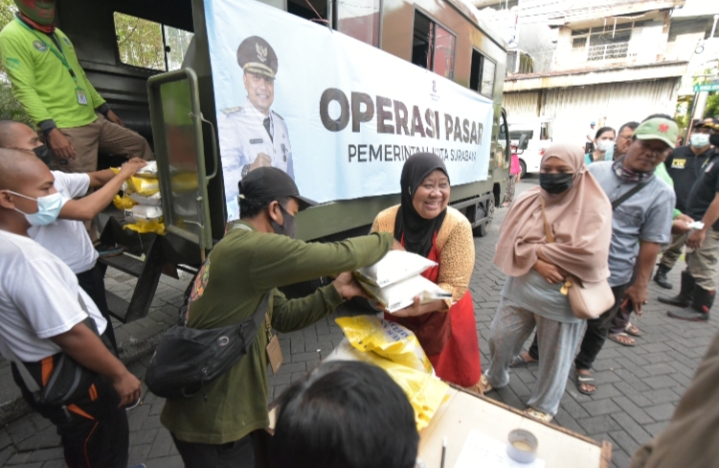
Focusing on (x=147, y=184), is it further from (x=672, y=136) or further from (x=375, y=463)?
(x=672, y=136)

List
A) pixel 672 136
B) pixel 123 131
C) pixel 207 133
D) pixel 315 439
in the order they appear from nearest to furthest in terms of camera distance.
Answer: pixel 315 439 → pixel 672 136 → pixel 207 133 → pixel 123 131

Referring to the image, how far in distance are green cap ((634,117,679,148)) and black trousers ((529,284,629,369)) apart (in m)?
1.04

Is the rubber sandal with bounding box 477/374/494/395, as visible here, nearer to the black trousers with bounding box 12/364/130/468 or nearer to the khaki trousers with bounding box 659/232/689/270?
the black trousers with bounding box 12/364/130/468

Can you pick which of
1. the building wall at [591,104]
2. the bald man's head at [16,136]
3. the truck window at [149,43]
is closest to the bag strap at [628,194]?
the bald man's head at [16,136]

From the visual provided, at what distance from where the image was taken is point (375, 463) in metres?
0.68

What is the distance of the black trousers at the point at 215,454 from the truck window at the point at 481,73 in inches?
213

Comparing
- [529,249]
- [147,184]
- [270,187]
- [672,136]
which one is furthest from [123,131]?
[672,136]

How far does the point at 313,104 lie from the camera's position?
2.68 meters

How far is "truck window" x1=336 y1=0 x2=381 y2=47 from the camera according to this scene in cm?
297

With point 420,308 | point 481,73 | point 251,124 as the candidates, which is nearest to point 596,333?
point 420,308

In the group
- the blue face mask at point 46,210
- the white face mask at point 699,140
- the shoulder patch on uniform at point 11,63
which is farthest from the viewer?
the white face mask at point 699,140

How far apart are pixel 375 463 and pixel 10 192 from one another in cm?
176

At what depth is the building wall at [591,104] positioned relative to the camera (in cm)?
1698

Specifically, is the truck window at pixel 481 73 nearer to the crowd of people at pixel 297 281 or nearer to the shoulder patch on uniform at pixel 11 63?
the crowd of people at pixel 297 281
